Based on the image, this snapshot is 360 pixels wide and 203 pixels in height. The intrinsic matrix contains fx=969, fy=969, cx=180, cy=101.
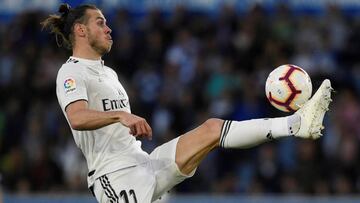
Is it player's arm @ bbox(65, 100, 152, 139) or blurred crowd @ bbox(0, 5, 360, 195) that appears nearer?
player's arm @ bbox(65, 100, 152, 139)

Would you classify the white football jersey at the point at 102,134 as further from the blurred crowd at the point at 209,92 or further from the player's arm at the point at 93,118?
the blurred crowd at the point at 209,92

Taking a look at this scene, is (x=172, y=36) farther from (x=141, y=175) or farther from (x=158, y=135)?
(x=141, y=175)

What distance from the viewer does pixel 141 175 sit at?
304 inches

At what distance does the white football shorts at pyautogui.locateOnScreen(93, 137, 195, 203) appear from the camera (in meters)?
7.65

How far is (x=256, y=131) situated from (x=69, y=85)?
1495mm

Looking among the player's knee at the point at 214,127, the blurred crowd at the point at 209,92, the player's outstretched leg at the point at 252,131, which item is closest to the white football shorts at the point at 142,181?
the player's outstretched leg at the point at 252,131

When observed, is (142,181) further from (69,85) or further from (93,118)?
(69,85)

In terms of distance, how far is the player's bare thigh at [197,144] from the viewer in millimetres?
7477

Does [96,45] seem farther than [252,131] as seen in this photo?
Yes

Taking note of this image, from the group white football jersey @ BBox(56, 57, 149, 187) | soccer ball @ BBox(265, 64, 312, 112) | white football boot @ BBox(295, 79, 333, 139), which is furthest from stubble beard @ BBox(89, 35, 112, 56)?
white football boot @ BBox(295, 79, 333, 139)

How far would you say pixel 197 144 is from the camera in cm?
751

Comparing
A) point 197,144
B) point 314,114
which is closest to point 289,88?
point 314,114

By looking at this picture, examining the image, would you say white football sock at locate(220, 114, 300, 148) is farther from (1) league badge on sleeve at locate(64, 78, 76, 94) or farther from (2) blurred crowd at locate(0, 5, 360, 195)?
(2) blurred crowd at locate(0, 5, 360, 195)

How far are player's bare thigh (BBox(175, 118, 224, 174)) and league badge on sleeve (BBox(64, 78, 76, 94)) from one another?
950mm
